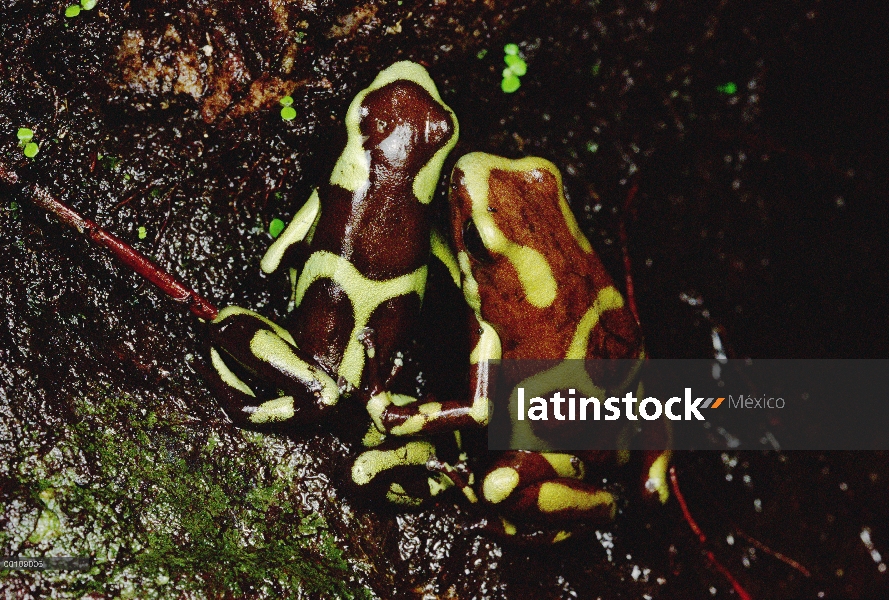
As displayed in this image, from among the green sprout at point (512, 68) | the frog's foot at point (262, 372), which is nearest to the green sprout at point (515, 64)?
the green sprout at point (512, 68)

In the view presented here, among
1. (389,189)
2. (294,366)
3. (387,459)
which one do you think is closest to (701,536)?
(387,459)

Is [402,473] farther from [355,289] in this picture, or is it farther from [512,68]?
[512,68]

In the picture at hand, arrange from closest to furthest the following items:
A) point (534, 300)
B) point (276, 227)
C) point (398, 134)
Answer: point (398, 134) < point (534, 300) < point (276, 227)

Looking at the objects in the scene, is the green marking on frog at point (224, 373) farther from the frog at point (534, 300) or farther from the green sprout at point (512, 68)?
the green sprout at point (512, 68)

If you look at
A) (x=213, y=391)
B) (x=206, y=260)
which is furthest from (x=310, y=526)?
(x=206, y=260)

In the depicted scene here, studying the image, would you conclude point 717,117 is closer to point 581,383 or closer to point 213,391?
point 581,383

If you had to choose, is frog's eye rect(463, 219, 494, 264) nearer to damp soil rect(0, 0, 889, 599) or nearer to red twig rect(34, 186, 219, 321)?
damp soil rect(0, 0, 889, 599)
